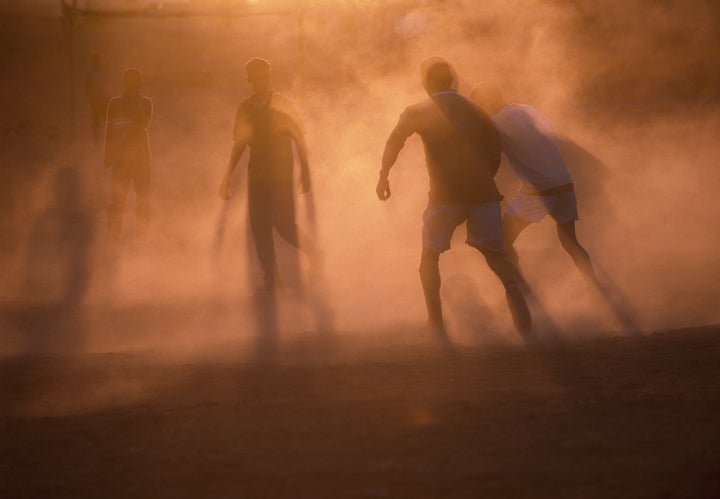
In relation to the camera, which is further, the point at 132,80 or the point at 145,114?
the point at 145,114

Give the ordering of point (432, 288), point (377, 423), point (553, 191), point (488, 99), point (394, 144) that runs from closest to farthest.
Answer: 1. point (377, 423)
2. point (394, 144)
3. point (432, 288)
4. point (488, 99)
5. point (553, 191)

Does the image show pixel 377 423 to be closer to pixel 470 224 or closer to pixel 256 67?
pixel 470 224

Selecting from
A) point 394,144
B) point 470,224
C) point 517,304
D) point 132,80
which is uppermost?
point 132,80

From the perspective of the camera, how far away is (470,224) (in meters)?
7.85

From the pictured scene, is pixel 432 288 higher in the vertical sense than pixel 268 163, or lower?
lower

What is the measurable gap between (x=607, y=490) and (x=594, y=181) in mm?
14774

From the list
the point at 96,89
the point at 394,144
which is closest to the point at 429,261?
the point at 394,144

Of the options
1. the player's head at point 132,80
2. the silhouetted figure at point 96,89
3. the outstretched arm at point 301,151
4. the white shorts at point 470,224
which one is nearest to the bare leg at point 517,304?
the white shorts at point 470,224

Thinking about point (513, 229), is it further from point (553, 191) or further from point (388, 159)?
point (388, 159)

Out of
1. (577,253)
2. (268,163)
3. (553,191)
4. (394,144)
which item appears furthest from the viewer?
(268,163)

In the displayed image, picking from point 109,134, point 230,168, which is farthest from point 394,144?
point 109,134

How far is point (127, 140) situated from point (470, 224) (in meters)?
6.86

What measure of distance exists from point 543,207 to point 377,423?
3829mm

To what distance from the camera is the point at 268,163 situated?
10078 millimetres
